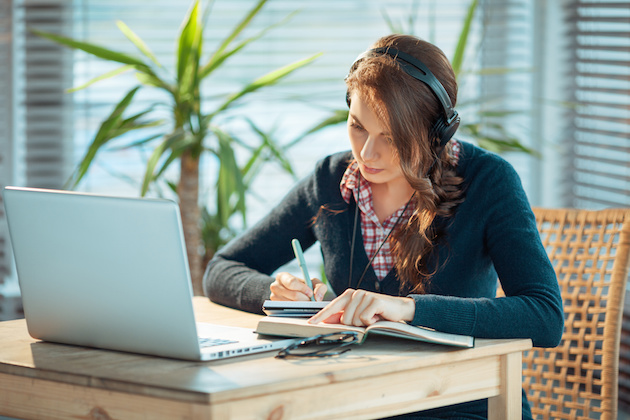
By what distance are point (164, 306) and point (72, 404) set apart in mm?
191

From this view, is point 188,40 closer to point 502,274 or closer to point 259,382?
point 502,274

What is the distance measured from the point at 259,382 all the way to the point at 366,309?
0.28 meters

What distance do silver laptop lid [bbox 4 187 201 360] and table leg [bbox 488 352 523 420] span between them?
499mm

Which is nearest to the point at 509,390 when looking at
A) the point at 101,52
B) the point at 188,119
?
the point at 188,119

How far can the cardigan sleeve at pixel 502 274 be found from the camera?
117cm

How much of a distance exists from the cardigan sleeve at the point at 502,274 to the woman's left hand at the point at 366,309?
2cm

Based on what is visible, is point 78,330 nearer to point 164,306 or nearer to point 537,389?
point 164,306

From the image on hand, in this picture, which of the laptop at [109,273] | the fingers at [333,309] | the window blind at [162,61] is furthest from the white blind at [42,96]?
the fingers at [333,309]

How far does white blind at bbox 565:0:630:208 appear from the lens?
2.63 m

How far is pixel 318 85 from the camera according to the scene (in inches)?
117

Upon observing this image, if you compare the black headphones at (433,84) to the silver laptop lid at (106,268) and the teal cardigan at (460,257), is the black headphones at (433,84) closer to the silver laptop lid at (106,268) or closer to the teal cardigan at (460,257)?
the teal cardigan at (460,257)

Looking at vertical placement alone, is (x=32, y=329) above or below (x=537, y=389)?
above

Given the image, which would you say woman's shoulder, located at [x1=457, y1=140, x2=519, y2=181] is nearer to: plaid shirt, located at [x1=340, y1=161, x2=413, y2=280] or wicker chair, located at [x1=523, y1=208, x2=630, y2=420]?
plaid shirt, located at [x1=340, y1=161, x2=413, y2=280]

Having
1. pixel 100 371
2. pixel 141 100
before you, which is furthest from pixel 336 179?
pixel 141 100
